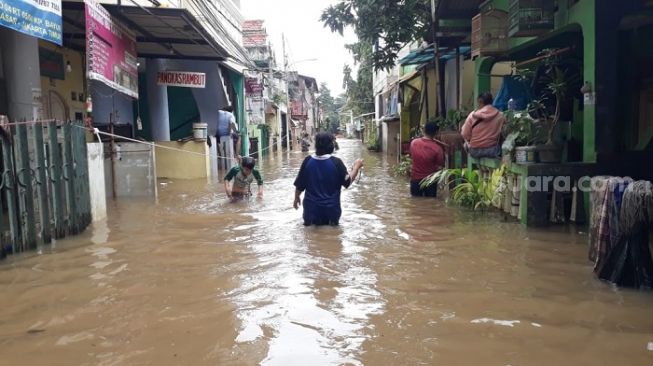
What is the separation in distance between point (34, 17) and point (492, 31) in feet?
20.4

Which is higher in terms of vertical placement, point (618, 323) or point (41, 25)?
point (41, 25)

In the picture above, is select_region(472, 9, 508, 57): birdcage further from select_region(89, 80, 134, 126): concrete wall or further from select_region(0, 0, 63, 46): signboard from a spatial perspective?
select_region(89, 80, 134, 126): concrete wall

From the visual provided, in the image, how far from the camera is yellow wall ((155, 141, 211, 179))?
14492mm

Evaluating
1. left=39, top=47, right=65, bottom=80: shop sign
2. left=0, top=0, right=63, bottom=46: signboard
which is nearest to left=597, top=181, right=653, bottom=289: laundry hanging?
left=0, top=0, right=63, bottom=46: signboard

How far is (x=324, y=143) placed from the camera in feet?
21.1

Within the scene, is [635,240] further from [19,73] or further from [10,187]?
[19,73]

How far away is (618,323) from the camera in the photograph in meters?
3.61

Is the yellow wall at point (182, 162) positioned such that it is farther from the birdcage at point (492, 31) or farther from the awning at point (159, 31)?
the birdcage at point (492, 31)

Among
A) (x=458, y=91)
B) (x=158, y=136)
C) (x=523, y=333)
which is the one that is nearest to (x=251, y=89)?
(x=158, y=136)

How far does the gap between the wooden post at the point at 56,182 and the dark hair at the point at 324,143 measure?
2953mm

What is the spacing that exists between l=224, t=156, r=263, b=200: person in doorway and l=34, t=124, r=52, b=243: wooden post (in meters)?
3.57

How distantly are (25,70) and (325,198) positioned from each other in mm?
4714

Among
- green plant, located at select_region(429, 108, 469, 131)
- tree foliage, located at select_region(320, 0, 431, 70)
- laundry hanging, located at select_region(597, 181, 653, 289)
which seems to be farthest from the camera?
tree foliage, located at select_region(320, 0, 431, 70)

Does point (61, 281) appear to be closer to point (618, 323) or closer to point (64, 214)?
point (64, 214)
